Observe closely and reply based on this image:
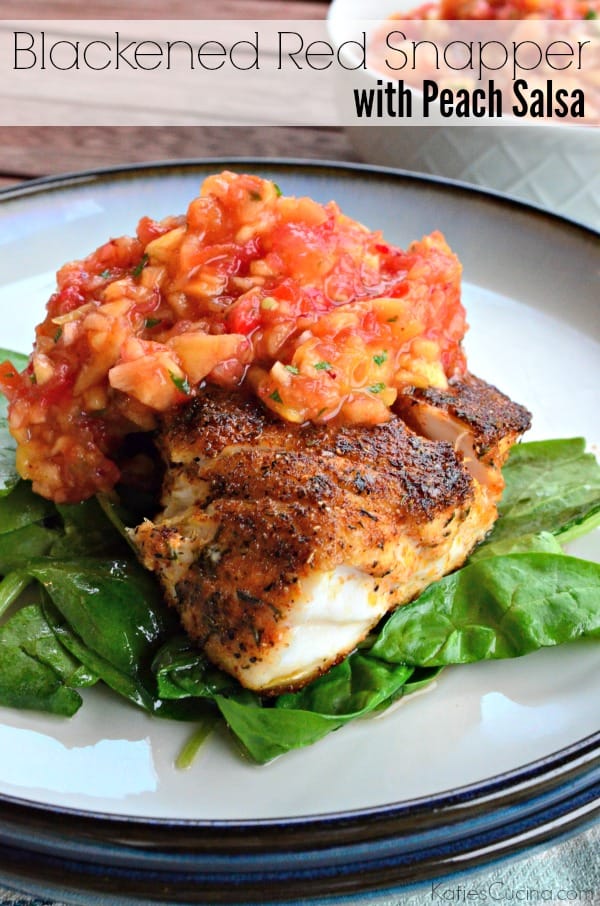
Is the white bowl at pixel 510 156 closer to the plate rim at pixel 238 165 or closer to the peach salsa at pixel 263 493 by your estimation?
the plate rim at pixel 238 165

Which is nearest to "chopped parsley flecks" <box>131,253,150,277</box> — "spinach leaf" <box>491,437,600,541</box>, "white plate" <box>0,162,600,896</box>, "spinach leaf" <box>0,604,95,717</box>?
"spinach leaf" <box>0,604,95,717</box>

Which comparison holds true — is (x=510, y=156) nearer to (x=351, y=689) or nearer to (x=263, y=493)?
(x=263, y=493)

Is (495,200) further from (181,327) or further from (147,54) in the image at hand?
(147,54)

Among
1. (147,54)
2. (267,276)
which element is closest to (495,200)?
(267,276)

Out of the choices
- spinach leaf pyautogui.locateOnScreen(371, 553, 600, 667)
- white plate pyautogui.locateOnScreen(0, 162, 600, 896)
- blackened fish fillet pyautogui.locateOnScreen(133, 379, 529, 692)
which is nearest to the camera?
white plate pyautogui.locateOnScreen(0, 162, 600, 896)

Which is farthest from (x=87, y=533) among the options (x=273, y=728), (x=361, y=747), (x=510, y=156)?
(x=510, y=156)

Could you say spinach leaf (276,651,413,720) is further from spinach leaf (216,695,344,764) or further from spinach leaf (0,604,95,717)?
spinach leaf (0,604,95,717)
